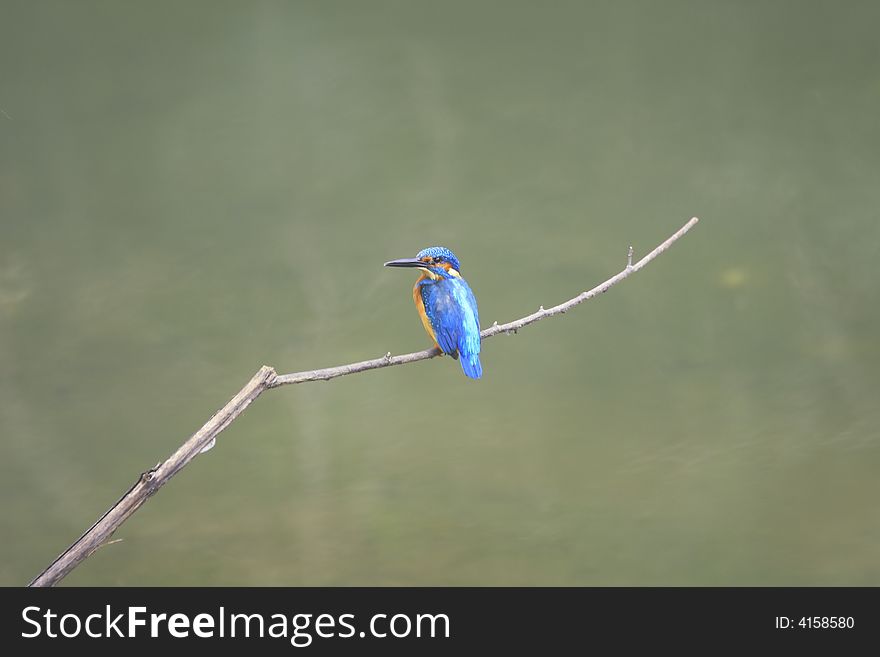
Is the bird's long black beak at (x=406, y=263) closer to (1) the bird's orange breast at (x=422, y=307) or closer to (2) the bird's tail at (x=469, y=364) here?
(1) the bird's orange breast at (x=422, y=307)

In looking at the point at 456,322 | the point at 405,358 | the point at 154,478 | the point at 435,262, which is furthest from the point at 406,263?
the point at 154,478

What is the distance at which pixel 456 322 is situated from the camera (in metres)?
2.59

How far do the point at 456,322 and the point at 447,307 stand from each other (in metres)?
0.07

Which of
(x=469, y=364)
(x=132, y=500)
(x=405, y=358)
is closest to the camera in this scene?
(x=132, y=500)

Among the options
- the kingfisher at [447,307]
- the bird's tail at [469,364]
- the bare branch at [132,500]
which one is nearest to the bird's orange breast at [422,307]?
the kingfisher at [447,307]

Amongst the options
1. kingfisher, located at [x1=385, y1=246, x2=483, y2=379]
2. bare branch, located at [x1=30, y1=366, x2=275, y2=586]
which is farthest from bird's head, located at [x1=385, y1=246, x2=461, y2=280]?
→ bare branch, located at [x1=30, y1=366, x2=275, y2=586]

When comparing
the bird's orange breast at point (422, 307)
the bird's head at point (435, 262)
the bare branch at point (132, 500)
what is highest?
the bird's head at point (435, 262)

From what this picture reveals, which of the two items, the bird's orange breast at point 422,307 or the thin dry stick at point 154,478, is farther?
the bird's orange breast at point 422,307

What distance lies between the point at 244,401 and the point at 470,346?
84 centimetres

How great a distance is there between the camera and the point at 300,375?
2.04m

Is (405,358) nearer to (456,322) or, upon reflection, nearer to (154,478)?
(456,322)

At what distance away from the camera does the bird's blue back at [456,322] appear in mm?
2576

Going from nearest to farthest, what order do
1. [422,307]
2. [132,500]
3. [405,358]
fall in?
1. [132,500]
2. [405,358]
3. [422,307]
